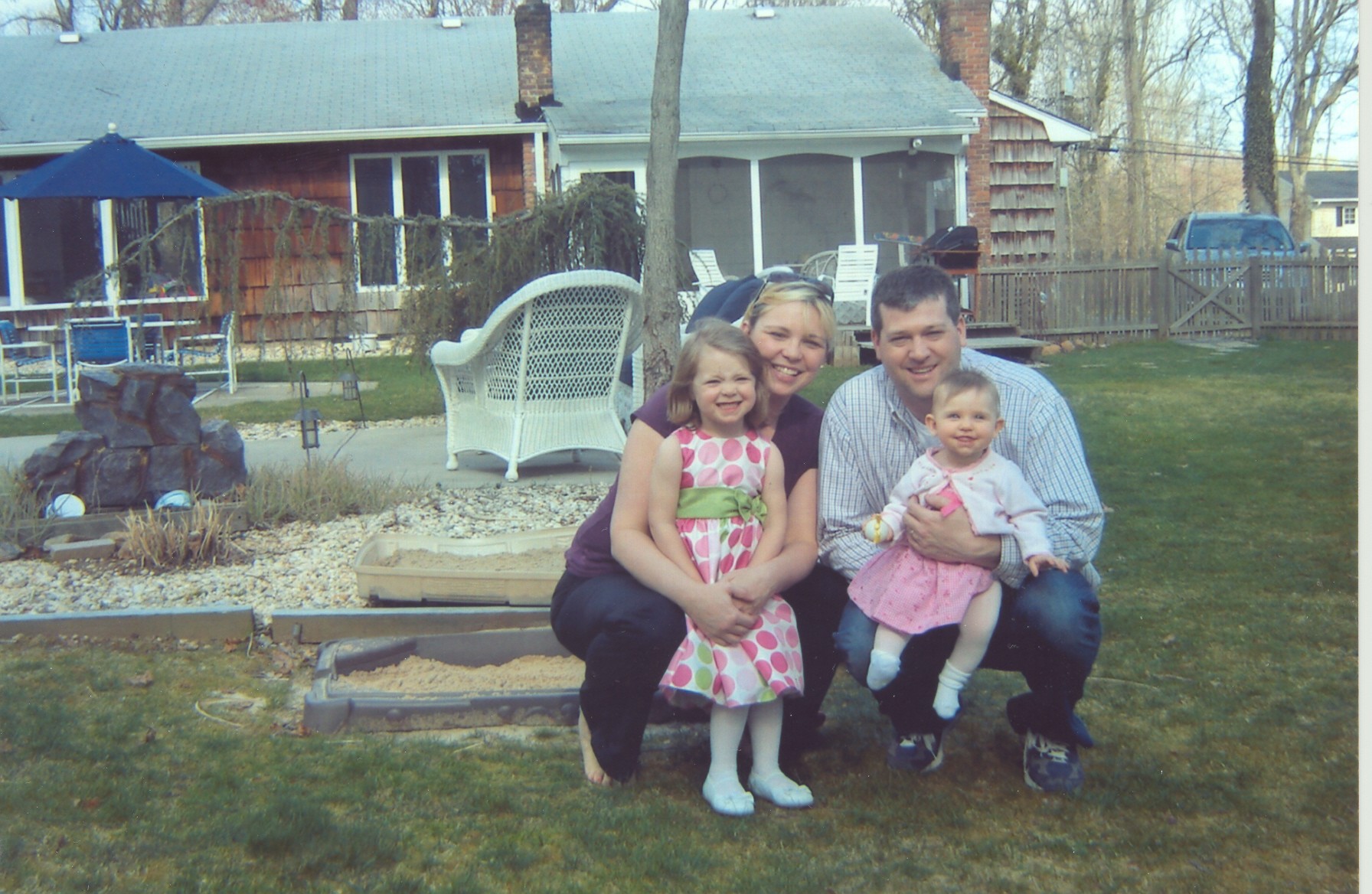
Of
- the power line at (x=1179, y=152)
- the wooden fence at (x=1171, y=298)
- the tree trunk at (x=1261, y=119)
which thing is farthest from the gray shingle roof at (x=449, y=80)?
the power line at (x=1179, y=152)

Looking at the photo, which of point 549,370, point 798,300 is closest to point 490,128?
point 549,370

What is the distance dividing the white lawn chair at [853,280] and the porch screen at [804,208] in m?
4.15

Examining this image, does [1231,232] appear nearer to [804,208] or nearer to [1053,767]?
[804,208]

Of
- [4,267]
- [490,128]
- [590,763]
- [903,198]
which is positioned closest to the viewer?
[590,763]

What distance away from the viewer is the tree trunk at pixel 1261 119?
1448cm

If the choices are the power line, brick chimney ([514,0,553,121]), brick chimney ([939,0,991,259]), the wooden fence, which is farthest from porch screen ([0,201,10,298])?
the power line

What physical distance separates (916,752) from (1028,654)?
0.36m

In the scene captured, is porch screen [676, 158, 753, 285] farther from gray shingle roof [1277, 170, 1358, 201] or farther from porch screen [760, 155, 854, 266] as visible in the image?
gray shingle roof [1277, 170, 1358, 201]

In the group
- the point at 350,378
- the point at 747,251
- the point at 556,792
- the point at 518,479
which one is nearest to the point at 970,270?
the point at 747,251

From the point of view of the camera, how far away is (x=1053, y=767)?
298cm

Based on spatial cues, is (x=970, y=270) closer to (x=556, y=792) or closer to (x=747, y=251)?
(x=747, y=251)

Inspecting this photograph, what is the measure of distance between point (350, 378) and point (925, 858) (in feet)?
23.8

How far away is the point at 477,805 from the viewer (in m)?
2.92

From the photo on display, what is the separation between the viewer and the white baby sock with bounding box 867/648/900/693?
113 inches
